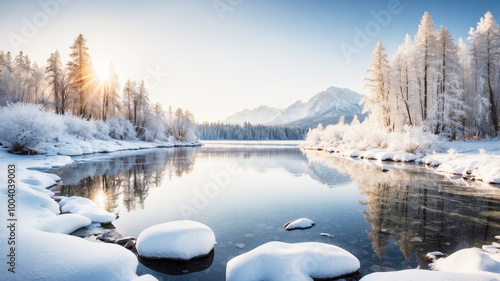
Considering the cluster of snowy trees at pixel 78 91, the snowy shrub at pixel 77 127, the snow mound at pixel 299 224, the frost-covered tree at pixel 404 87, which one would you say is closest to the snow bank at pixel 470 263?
the snow mound at pixel 299 224

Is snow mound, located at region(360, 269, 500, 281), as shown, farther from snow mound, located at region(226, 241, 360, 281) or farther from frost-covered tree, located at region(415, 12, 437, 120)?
frost-covered tree, located at region(415, 12, 437, 120)

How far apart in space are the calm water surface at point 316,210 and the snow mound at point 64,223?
0.84 meters

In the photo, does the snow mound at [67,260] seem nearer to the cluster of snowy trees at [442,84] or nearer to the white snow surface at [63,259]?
the white snow surface at [63,259]

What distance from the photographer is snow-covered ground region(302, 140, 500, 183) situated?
1280 centimetres

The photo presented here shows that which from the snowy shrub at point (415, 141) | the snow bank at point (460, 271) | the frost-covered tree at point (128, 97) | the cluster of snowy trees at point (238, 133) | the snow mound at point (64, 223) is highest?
the frost-covered tree at point (128, 97)

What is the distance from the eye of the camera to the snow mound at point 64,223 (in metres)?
5.37

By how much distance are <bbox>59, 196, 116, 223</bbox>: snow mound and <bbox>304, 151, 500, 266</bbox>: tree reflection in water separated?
7.38 meters

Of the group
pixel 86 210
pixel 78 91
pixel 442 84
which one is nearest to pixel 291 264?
pixel 86 210

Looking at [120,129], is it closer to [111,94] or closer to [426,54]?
[111,94]

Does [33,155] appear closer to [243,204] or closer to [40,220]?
[40,220]

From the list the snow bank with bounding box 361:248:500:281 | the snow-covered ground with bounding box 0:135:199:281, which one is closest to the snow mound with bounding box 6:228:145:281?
the snow-covered ground with bounding box 0:135:199:281

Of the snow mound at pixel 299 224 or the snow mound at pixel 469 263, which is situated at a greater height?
the snow mound at pixel 469 263

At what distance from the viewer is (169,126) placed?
6231 centimetres

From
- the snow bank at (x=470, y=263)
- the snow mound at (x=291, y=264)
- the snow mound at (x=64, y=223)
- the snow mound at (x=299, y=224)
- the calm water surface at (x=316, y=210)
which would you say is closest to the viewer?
the snow bank at (x=470, y=263)
